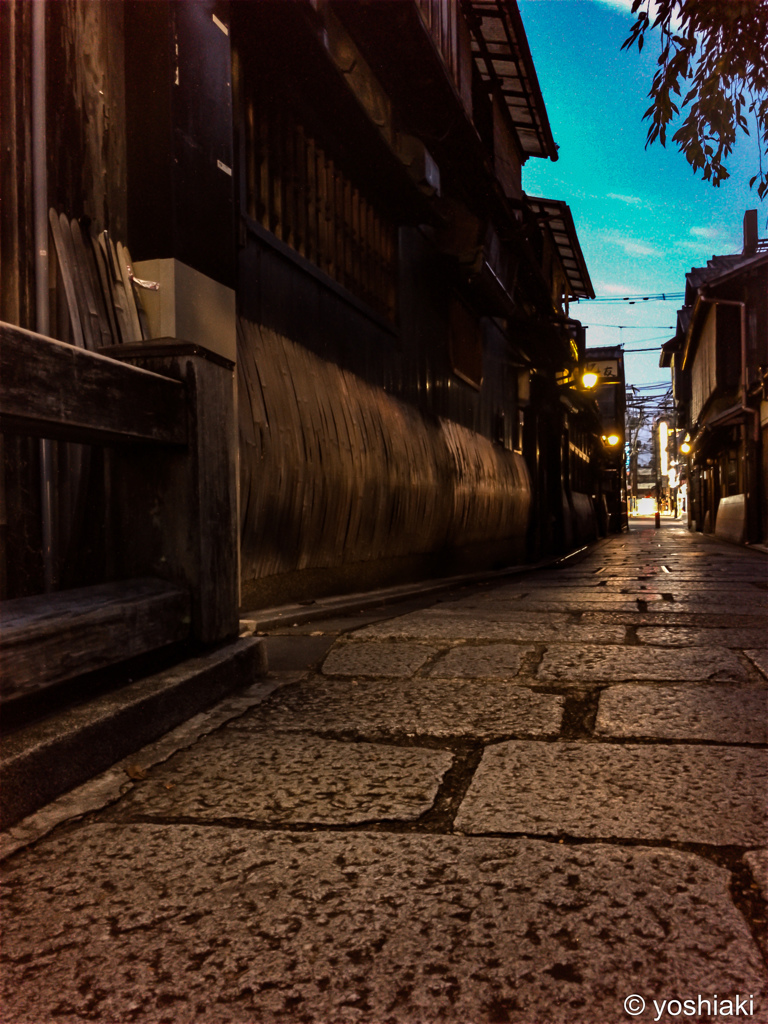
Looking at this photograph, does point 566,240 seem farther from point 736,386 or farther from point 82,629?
point 82,629

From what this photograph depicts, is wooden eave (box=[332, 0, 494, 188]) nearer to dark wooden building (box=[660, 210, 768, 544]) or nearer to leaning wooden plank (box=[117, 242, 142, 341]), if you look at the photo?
leaning wooden plank (box=[117, 242, 142, 341])

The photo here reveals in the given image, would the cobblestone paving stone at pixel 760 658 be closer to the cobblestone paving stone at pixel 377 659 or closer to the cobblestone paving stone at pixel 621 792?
the cobblestone paving stone at pixel 621 792

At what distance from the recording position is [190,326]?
13.1 feet

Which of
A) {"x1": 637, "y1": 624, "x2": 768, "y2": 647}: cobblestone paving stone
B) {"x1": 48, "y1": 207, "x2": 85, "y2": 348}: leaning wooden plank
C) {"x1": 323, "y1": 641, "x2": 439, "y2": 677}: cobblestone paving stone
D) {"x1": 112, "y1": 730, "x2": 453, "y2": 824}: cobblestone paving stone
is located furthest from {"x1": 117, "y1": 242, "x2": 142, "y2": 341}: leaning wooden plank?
{"x1": 637, "y1": 624, "x2": 768, "y2": 647}: cobblestone paving stone

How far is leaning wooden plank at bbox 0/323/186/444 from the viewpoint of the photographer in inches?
73.4

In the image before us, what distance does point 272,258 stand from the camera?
17.6 ft

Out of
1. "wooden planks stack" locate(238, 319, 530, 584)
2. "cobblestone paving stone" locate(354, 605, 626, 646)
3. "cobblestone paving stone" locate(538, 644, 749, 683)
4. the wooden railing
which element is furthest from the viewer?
"wooden planks stack" locate(238, 319, 530, 584)

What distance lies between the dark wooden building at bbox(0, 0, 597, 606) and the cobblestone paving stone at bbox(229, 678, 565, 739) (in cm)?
71

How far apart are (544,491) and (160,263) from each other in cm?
1393

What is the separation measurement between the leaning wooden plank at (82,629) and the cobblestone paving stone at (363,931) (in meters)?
0.46

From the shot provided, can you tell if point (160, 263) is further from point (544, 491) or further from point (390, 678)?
point (544, 491)

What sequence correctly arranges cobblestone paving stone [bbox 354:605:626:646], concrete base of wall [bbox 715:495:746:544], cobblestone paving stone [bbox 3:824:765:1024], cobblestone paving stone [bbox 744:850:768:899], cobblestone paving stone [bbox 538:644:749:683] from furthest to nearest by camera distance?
concrete base of wall [bbox 715:495:746:544] < cobblestone paving stone [bbox 354:605:626:646] < cobblestone paving stone [bbox 538:644:749:683] < cobblestone paving stone [bbox 744:850:768:899] < cobblestone paving stone [bbox 3:824:765:1024]

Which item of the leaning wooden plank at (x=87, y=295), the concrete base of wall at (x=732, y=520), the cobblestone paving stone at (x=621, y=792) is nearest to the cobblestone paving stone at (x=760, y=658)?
the cobblestone paving stone at (x=621, y=792)

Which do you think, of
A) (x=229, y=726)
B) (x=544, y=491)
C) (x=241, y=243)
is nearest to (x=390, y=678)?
(x=229, y=726)
